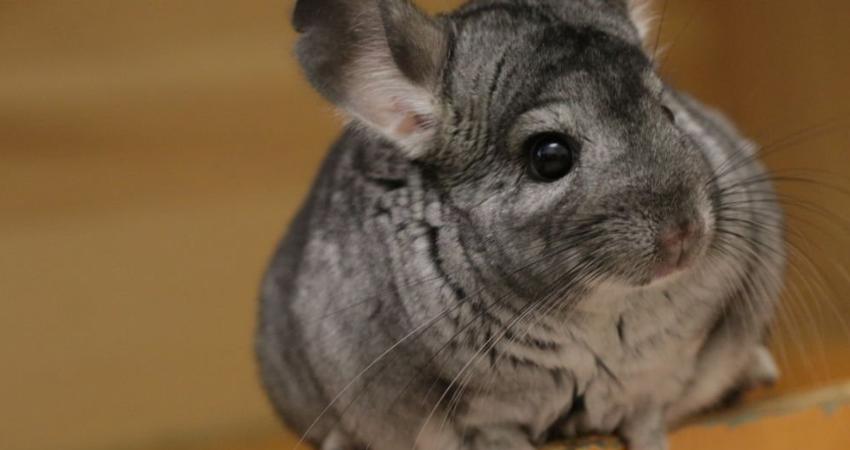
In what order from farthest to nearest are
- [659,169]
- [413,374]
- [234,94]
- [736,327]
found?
[234,94], [736,327], [413,374], [659,169]

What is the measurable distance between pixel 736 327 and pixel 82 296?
1.50 metres

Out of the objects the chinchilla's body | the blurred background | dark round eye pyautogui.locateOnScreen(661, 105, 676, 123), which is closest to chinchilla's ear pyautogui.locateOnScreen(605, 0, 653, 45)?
the chinchilla's body

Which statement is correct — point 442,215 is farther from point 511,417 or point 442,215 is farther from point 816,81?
point 816,81

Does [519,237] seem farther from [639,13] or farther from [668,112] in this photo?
[639,13]

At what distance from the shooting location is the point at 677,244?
1.37 m

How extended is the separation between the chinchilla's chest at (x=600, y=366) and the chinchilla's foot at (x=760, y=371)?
0.21m

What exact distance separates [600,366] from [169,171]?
1.32m

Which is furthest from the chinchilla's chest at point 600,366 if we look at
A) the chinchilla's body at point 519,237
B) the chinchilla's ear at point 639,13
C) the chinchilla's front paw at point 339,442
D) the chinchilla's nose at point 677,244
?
the chinchilla's ear at point 639,13

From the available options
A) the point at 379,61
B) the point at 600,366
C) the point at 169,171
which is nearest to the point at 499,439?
the point at 600,366

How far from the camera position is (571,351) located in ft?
5.15

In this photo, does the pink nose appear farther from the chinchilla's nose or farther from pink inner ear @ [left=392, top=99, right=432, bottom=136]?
pink inner ear @ [left=392, top=99, right=432, bottom=136]

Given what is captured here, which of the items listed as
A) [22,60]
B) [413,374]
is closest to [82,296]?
[22,60]

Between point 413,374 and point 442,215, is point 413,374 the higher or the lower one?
the lower one

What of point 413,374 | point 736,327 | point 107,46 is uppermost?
point 107,46
